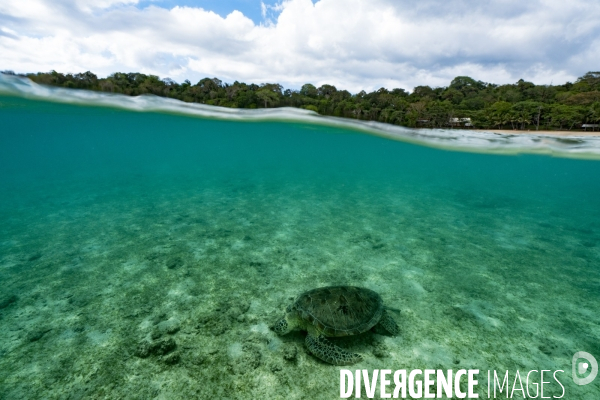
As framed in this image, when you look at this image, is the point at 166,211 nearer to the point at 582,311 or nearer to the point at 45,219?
the point at 45,219

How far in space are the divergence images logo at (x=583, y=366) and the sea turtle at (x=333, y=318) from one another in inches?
73.3

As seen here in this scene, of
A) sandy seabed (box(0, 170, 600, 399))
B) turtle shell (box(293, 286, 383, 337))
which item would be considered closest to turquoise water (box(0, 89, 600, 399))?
sandy seabed (box(0, 170, 600, 399))

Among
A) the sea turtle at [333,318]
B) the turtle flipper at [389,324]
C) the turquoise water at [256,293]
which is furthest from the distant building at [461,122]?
the sea turtle at [333,318]

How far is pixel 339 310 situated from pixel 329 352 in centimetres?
45

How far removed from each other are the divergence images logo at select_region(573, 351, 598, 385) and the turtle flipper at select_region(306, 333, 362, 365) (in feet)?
7.76

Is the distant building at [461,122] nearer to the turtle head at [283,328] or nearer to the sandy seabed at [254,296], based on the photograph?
the sandy seabed at [254,296]

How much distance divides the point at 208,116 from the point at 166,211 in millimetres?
21309

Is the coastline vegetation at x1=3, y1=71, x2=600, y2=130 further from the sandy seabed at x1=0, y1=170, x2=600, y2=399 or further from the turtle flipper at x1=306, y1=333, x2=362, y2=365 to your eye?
the turtle flipper at x1=306, y1=333, x2=362, y2=365

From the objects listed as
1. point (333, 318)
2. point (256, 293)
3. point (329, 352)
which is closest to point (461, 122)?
point (256, 293)

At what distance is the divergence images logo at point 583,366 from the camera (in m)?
2.78

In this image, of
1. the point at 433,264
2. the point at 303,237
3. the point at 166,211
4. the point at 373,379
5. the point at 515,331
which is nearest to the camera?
the point at 373,379

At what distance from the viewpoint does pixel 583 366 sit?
2961 millimetres

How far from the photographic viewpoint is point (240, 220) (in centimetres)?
795

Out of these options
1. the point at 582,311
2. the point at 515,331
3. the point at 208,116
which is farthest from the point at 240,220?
the point at 208,116
